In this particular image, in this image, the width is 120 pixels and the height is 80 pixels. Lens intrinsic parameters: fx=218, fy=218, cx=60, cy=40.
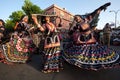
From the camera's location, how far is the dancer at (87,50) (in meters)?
4.89

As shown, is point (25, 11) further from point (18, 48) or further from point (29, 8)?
point (18, 48)

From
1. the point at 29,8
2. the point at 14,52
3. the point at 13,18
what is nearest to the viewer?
the point at 14,52

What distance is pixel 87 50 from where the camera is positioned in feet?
17.1

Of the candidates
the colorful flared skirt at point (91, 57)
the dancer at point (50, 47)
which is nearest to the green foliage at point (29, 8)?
the dancer at point (50, 47)

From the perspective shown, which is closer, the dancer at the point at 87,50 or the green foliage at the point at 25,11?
the dancer at the point at 87,50

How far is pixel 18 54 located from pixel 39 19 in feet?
4.69

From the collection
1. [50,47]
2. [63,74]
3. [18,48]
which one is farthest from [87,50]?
[18,48]

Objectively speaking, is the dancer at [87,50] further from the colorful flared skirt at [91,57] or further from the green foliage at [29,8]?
the green foliage at [29,8]

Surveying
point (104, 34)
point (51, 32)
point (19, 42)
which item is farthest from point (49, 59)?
point (104, 34)

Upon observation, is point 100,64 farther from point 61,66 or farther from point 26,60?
point 26,60

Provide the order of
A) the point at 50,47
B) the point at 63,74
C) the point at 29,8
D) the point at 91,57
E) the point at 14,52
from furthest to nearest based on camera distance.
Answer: the point at 29,8 < the point at 14,52 < the point at 50,47 < the point at 63,74 < the point at 91,57

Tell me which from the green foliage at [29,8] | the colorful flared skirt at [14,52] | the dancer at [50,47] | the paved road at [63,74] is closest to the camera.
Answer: the paved road at [63,74]

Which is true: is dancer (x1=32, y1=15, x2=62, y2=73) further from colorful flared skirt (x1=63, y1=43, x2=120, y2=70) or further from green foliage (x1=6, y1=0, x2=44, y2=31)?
green foliage (x1=6, y1=0, x2=44, y2=31)

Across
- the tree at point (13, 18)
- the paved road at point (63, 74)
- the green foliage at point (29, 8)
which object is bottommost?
the paved road at point (63, 74)
